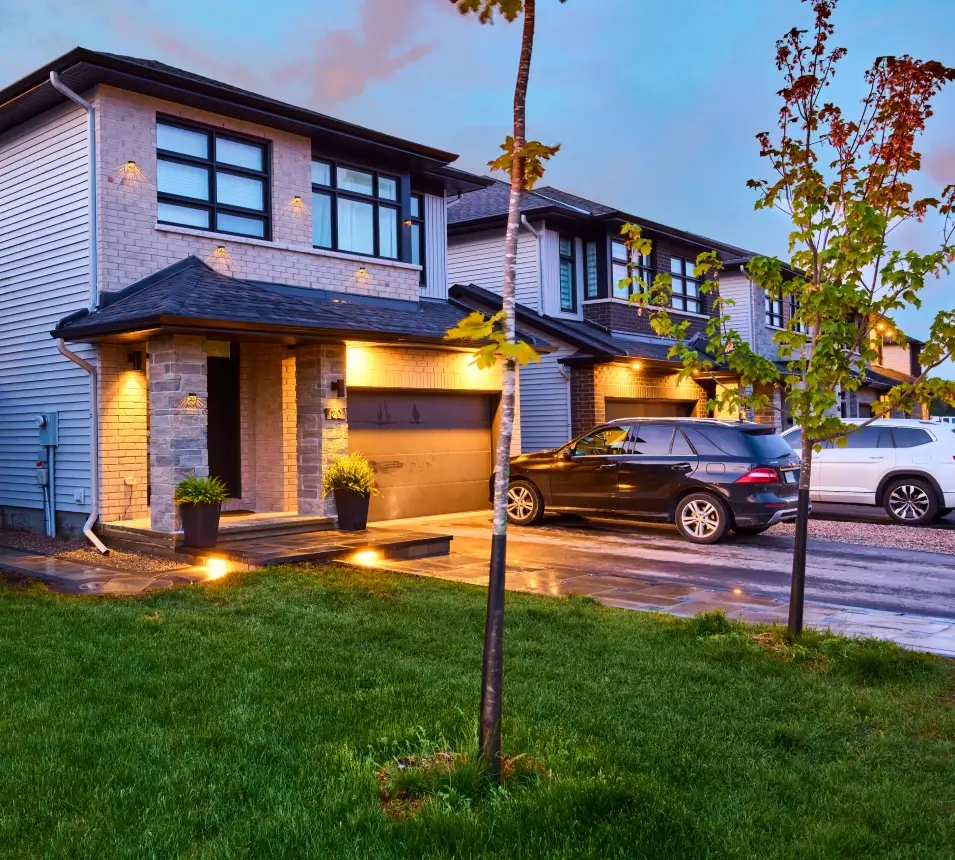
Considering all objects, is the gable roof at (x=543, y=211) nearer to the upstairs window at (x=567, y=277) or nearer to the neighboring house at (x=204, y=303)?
the upstairs window at (x=567, y=277)

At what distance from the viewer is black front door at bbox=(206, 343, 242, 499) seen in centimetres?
1334

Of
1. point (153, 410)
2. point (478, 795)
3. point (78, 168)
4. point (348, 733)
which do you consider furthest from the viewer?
point (78, 168)

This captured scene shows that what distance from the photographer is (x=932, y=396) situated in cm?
608

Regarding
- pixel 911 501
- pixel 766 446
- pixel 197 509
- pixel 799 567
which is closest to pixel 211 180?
pixel 197 509

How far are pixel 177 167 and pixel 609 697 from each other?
1017 cm

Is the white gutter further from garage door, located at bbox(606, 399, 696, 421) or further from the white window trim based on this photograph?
the white window trim

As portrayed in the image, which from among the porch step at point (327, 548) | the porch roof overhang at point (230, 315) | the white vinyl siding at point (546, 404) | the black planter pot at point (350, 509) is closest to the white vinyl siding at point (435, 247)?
the porch roof overhang at point (230, 315)

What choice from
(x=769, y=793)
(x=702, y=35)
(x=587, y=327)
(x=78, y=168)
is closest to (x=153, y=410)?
(x=78, y=168)

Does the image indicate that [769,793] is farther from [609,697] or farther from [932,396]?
[932,396]

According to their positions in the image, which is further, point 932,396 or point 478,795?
point 932,396

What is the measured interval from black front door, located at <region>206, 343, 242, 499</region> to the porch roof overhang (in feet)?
4.95

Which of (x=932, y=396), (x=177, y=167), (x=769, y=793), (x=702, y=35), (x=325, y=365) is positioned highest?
(x=702, y=35)

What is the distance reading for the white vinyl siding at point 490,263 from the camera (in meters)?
19.9

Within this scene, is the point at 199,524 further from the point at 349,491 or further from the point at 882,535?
the point at 882,535
